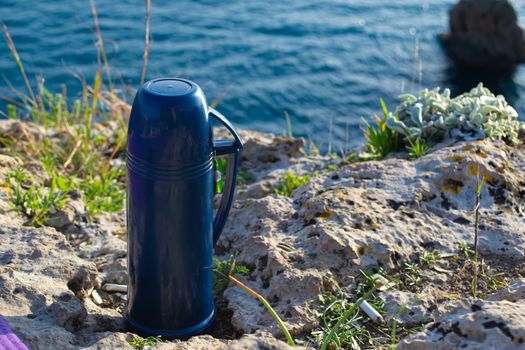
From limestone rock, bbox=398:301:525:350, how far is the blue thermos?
1.09 m

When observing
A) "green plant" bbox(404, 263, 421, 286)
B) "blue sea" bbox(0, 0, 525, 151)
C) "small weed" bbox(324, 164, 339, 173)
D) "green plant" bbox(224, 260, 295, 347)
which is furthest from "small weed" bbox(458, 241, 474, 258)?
"blue sea" bbox(0, 0, 525, 151)

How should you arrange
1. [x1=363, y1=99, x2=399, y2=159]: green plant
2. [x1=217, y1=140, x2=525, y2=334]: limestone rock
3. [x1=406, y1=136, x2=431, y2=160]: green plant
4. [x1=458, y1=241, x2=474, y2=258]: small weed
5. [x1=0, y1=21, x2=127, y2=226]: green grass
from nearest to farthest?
[x1=217, y1=140, x2=525, y2=334]: limestone rock, [x1=458, y1=241, x2=474, y2=258]: small weed, [x1=0, y1=21, x2=127, y2=226]: green grass, [x1=406, y1=136, x2=431, y2=160]: green plant, [x1=363, y1=99, x2=399, y2=159]: green plant

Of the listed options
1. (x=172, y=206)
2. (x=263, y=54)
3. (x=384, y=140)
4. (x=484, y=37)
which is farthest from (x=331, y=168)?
(x=484, y=37)

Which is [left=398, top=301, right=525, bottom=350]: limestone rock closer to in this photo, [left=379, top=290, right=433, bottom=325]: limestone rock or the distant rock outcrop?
[left=379, top=290, right=433, bottom=325]: limestone rock

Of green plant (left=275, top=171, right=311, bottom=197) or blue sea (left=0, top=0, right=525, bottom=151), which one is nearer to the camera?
green plant (left=275, top=171, right=311, bottom=197)

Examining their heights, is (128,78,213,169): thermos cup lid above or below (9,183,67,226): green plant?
above

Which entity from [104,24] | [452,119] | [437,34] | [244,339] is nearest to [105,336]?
[244,339]

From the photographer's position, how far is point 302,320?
3527mm

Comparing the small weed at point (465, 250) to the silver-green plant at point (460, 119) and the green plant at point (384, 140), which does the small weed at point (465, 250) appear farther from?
the green plant at point (384, 140)

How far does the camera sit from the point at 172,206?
10.9 feet

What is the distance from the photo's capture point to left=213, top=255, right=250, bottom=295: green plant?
3.87 metres

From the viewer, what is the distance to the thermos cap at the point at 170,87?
319 centimetres

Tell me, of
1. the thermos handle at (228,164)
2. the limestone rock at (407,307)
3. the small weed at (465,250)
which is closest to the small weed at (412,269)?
the limestone rock at (407,307)

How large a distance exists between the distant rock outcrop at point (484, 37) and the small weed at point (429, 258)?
1246 cm
